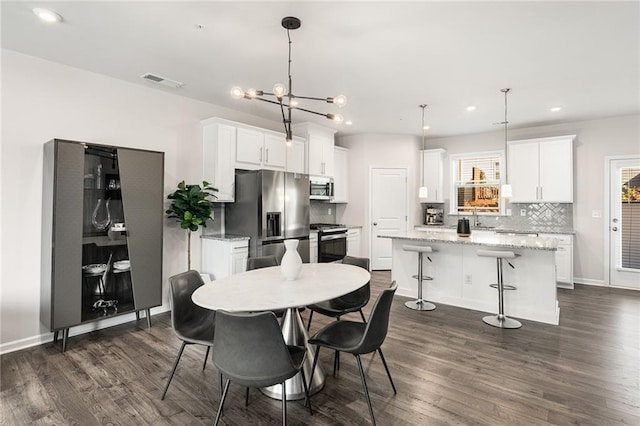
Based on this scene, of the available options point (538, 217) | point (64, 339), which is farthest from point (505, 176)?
point (64, 339)

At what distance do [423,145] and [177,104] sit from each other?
187 inches

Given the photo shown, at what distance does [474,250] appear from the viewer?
4312 millimetres

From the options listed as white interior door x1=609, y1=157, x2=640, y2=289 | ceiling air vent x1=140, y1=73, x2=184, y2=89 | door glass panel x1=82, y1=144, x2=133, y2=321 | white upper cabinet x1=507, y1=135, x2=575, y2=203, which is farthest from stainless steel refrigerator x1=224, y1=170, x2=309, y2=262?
white interior door x1=609, y1=157, x2=640, y2=289

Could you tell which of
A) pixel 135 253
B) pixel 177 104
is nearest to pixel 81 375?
pixel 135 253

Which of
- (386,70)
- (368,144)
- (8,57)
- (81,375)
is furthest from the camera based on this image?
(368,144)

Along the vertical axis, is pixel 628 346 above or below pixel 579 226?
below

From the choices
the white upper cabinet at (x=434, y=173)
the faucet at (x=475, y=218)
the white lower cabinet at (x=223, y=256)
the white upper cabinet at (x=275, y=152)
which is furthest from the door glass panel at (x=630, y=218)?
the white lower cabinet at (x=223, y=256)

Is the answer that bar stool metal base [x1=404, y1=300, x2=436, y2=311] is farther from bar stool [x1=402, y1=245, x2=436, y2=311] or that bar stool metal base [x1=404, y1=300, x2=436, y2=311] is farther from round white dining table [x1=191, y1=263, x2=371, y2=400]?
round white dining table [x1=191, y1=263, x2=371, y2=400]

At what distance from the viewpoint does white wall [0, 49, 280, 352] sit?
3.08 metres

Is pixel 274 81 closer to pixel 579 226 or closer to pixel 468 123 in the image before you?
pixel 468 123

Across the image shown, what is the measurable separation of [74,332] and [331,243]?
144 inches

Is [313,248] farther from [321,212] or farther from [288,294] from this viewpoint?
[288,294]

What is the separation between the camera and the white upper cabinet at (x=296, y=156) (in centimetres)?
537

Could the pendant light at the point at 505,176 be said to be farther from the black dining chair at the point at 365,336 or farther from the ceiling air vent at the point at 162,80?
the ceiling air vent at the point at 162,80
